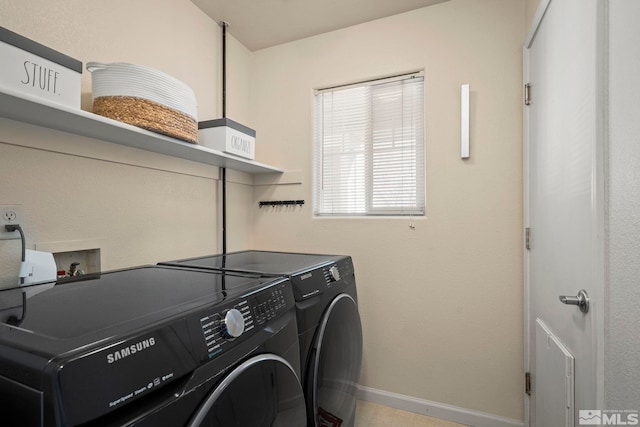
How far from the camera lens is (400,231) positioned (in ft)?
6.37

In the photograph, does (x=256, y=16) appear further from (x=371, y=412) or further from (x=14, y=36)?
(x=371, y=412)

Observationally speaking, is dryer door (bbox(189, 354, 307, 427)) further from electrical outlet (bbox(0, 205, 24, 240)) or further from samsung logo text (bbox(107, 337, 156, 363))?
electrical outlet (bbox(0, 205, 24, 240))

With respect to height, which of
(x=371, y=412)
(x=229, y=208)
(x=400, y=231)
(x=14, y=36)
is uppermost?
(x=14, y=36)

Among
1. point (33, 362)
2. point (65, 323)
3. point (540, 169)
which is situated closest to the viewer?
point (33, 362)

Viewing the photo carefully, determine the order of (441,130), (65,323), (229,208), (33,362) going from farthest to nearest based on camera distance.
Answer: (229,208) → (441,130) → (65,323) → (33,362)

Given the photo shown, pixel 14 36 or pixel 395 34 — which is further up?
pixel 395 34

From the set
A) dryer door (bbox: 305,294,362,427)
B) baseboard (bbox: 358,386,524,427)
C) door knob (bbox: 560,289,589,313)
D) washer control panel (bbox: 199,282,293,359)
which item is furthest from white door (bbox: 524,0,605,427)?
washer control panel (bbox: 199,282,293,359)

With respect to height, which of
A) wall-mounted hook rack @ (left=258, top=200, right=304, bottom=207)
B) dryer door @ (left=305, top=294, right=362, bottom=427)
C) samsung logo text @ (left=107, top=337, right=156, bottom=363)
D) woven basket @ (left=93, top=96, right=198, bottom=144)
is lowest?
dryer door @ (left=305, top=294, right=362, bottom=427)

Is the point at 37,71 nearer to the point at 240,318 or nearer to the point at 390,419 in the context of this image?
the point at 240,318

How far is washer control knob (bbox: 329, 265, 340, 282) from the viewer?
1390 mm

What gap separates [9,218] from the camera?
1.09 meters

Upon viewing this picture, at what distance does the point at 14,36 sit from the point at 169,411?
111 centimetres

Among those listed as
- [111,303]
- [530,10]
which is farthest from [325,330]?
[530,10]

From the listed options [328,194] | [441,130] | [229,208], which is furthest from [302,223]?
[441,130]
